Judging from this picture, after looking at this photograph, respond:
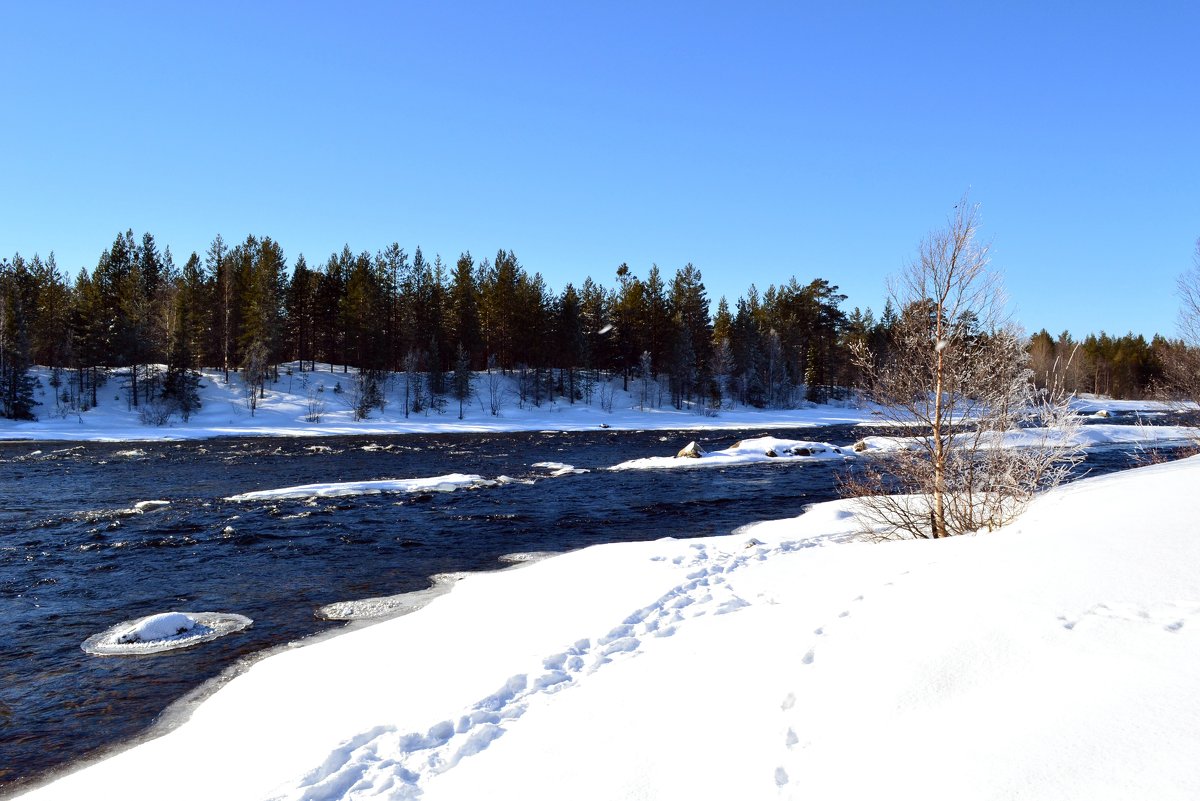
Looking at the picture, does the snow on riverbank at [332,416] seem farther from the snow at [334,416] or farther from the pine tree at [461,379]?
the pine tree at [461,379]

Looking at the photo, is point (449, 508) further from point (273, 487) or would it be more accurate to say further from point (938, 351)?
point (938, 351)

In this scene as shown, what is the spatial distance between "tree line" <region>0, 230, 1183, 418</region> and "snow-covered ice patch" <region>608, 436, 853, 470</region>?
29581mm

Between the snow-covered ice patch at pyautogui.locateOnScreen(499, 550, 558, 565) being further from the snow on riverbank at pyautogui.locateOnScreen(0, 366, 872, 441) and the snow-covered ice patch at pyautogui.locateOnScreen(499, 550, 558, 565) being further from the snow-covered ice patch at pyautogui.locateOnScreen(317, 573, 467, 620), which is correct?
the snow on riverbank at pyautogui.locateOnScreen(0, 366, 872, 441)

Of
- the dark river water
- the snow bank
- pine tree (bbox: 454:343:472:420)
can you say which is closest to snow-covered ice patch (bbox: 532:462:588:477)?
the dark river water

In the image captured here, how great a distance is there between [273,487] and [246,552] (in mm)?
9509

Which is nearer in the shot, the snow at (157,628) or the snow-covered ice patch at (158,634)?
the snow-covered ice patch at (158,634)

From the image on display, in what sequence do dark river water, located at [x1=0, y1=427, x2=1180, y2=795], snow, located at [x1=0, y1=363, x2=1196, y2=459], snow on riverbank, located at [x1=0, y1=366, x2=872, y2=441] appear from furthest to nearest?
1. snow on riverbank, located at [x1=0, y1=366, x2=872, y2=441]
2. snow, located at [x1=0, y1=363, x2=1196, y2=459]
3. dark river water, located at [x1=0, y1=427, x2=1180, y2=795]

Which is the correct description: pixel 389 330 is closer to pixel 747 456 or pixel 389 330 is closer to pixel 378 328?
pixel 378 328

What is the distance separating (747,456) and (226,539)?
2196cm

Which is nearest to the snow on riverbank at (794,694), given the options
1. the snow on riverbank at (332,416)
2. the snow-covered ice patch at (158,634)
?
the snow-covered ice patch at (158,634)

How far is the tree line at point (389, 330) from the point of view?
5022 centimetres

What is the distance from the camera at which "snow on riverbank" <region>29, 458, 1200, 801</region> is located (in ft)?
11.7

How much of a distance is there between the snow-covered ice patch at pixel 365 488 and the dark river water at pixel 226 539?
835 millimetres

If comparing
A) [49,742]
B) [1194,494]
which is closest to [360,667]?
[49,742]
